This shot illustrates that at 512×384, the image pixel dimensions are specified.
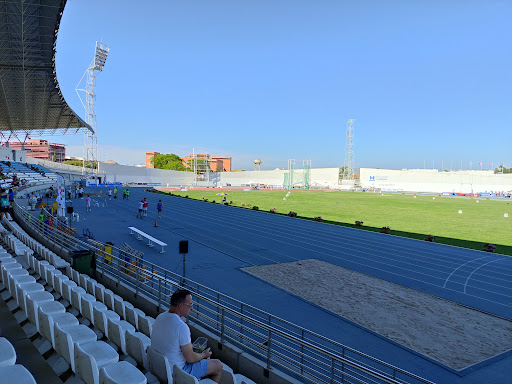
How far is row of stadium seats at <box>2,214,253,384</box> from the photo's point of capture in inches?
143

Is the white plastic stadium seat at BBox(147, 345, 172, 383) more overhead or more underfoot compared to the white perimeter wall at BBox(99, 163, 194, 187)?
more underfoot

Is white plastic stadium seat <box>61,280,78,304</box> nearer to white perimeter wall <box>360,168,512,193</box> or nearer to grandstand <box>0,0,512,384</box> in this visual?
grandstand <box>0,0,512,384</box>

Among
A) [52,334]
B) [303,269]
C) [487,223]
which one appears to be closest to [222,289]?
[303,269]

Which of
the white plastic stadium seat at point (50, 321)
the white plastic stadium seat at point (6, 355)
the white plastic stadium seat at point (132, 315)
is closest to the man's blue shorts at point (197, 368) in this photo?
the white plastic stadium seat at point (6, 355)

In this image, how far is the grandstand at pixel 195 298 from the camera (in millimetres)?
4320

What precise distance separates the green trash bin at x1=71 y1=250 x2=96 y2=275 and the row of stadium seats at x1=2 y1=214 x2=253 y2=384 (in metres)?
1.16

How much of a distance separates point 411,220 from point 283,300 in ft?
83.4

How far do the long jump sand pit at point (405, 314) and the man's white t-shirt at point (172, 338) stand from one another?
5.85m

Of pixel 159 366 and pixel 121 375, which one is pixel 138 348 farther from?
pixel 121 375

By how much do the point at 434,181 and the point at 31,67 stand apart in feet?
335

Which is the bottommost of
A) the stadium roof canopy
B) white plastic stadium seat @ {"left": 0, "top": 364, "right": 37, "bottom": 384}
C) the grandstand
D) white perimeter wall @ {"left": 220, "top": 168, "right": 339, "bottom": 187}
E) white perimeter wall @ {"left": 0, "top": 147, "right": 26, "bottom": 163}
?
the grandstand

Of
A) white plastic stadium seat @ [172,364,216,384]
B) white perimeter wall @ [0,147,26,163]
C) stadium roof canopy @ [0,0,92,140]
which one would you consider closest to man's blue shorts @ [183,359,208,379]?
white plastic stadium seat @ [172,364,216,384]

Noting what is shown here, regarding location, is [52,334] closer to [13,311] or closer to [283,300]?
[13,311]

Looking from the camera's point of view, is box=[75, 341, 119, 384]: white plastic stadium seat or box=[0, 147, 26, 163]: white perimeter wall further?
box=[0, 147, 26, 163]: white perimeter wall
